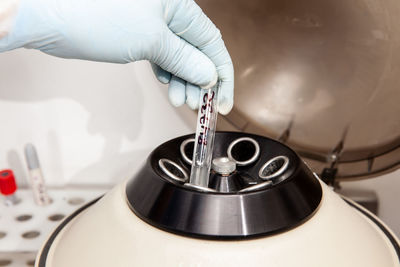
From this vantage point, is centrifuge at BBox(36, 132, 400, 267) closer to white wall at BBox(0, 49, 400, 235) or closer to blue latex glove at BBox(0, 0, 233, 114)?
blue latex glove at BBox(0, 0, 233, 114)

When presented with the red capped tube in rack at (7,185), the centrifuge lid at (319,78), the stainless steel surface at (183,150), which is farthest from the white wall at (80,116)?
the stainless steel surface at (183,150)

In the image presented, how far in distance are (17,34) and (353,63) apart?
0.72 meters

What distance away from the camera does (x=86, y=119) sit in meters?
1.22

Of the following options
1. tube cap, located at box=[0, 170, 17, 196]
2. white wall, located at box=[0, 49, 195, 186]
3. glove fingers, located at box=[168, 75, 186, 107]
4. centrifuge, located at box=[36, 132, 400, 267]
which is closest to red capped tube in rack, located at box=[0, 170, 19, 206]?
tube cap, located at box=[0, 170, 17, 196]

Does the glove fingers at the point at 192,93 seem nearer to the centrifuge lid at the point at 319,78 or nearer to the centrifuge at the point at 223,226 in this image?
the centrifuge at the point at 223,226

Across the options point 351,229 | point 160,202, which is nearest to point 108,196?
point 160,202

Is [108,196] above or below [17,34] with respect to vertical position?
below

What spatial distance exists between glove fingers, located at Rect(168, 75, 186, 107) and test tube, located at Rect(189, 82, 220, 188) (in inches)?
2.2

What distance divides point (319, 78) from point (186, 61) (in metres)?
0.45

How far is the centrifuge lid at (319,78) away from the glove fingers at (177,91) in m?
0.24

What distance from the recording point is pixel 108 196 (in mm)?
775

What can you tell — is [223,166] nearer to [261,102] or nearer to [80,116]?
[261,102]

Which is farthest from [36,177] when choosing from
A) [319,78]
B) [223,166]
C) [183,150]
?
[319,78]

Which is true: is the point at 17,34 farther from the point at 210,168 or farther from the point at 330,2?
the point at 330,2
